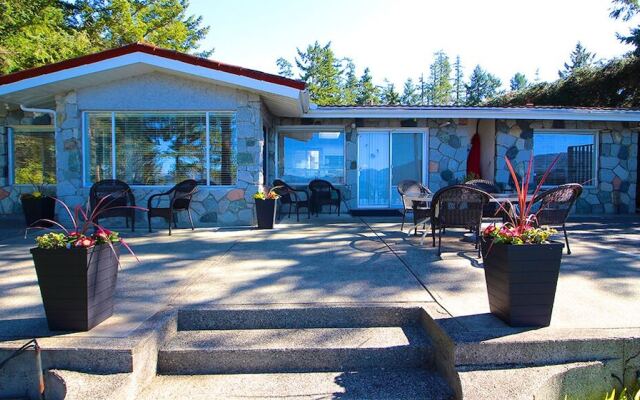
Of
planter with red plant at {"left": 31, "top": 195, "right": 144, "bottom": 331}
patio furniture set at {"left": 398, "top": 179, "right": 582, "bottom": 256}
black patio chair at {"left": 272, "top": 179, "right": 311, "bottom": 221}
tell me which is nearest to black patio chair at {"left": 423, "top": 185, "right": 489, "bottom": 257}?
patio furniture set at {"left": 398, "top": 179, "right": 582, "bottom": 256}

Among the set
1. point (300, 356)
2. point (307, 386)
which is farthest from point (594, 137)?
point (307, 386)

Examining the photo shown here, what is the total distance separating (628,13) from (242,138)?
1675 centimetres

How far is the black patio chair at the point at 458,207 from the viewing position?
15.2 ft

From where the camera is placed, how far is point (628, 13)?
52.8 feet

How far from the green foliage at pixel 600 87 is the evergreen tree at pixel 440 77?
28864mm

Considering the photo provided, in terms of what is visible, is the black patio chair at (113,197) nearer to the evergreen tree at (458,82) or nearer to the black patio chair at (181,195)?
the black patio chair at (181,195)

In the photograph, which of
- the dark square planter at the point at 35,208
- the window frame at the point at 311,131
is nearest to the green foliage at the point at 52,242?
the dark square planter at the point at 35,208

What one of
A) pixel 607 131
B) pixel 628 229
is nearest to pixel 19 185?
pixel 628 229

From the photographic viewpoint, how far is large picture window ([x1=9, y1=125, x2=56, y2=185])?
9281 millimetres

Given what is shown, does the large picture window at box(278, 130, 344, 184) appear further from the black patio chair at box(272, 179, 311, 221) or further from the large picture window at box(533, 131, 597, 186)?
the large picture window at box(533, 131, 597, 186)

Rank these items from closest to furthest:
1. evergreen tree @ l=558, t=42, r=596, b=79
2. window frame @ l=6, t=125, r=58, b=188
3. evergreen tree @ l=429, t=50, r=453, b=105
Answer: window frame @ l=6, t=125, r=58, b=188, evergreen tree @ l=558, t=42, r=596, b=79, evergreen tree @ l=429, t=50, r=453, b=105

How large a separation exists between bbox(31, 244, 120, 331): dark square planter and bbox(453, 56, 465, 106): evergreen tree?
2040 inches

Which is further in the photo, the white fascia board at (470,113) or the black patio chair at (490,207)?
the white fascia board at (470,113)

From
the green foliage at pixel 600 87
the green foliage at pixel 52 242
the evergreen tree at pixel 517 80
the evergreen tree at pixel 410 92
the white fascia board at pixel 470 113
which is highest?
the evergreen tree at pixel 517 80
